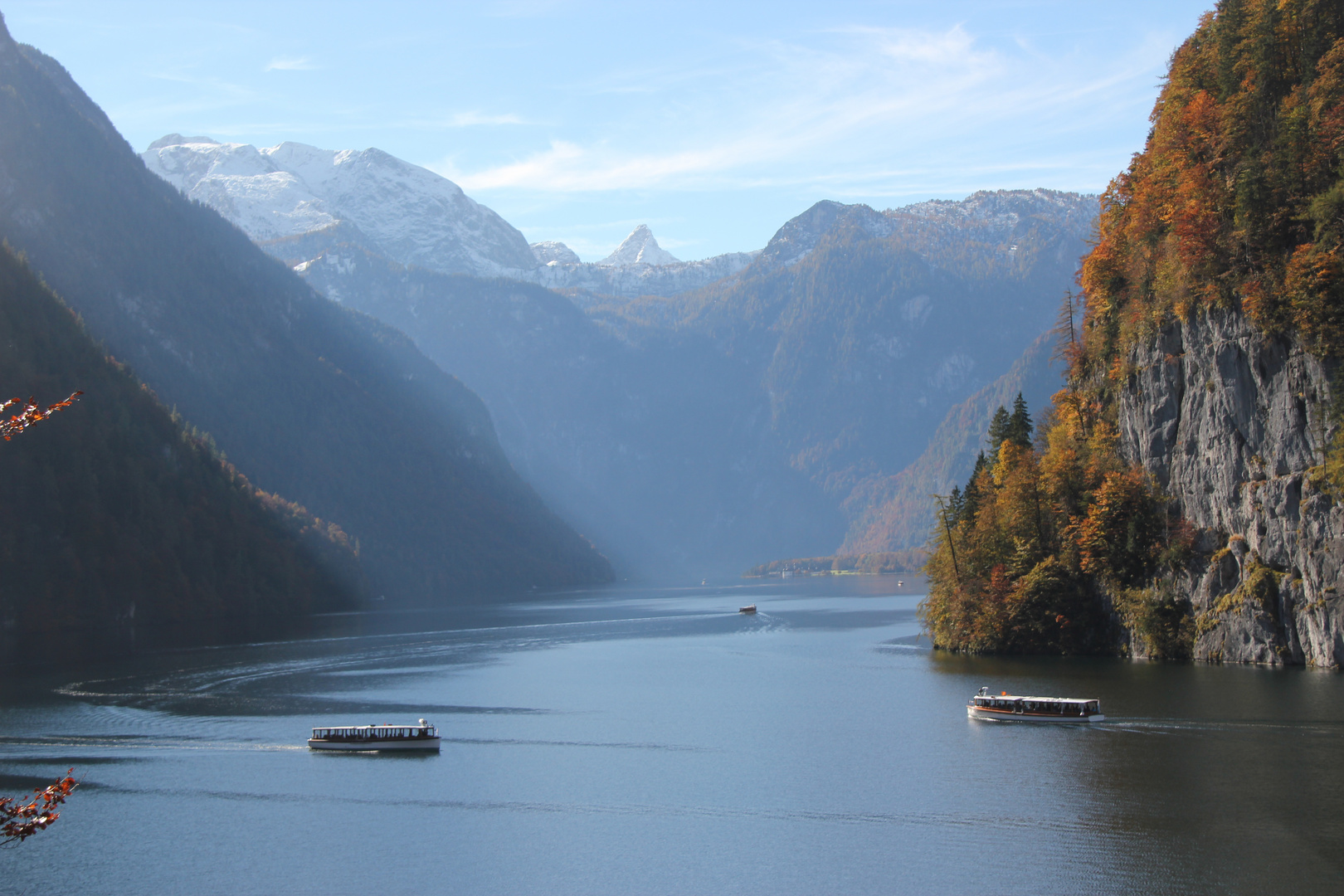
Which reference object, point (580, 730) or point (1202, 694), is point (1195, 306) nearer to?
point (1202, 694)

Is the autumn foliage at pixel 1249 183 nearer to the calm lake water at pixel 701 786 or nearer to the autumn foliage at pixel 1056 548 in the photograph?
the autumn foliage at pixel 1056 548

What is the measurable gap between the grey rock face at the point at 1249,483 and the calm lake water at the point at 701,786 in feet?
12.3

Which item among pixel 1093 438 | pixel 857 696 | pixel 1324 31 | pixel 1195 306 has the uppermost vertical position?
pixel 1324 31

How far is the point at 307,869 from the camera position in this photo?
142ft

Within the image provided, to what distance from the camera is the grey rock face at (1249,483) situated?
74875 millimetres

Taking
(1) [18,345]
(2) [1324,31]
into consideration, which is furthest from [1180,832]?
(1) [18,345]

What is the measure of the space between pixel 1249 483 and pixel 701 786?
50654 millimetres

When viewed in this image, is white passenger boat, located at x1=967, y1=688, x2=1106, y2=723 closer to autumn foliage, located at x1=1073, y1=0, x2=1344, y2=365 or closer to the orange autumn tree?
autumn foliage, located at x1=1073, y1=0, x2=1344, y2=365

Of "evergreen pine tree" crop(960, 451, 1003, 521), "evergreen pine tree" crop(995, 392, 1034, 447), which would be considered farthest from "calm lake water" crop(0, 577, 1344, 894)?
"evergreen pine tree" crop(995, 392, 1034, 447)

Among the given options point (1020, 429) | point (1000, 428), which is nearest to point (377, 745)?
point (1020, 429)

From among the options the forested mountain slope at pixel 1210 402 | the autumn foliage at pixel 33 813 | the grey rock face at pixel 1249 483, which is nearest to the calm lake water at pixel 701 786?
the grey rock face at pixel 1249 483

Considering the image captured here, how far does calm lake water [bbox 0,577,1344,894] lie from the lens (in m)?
41.4

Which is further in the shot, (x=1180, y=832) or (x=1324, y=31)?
(x=1324, y=31)

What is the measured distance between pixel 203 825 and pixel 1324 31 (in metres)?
91.4
